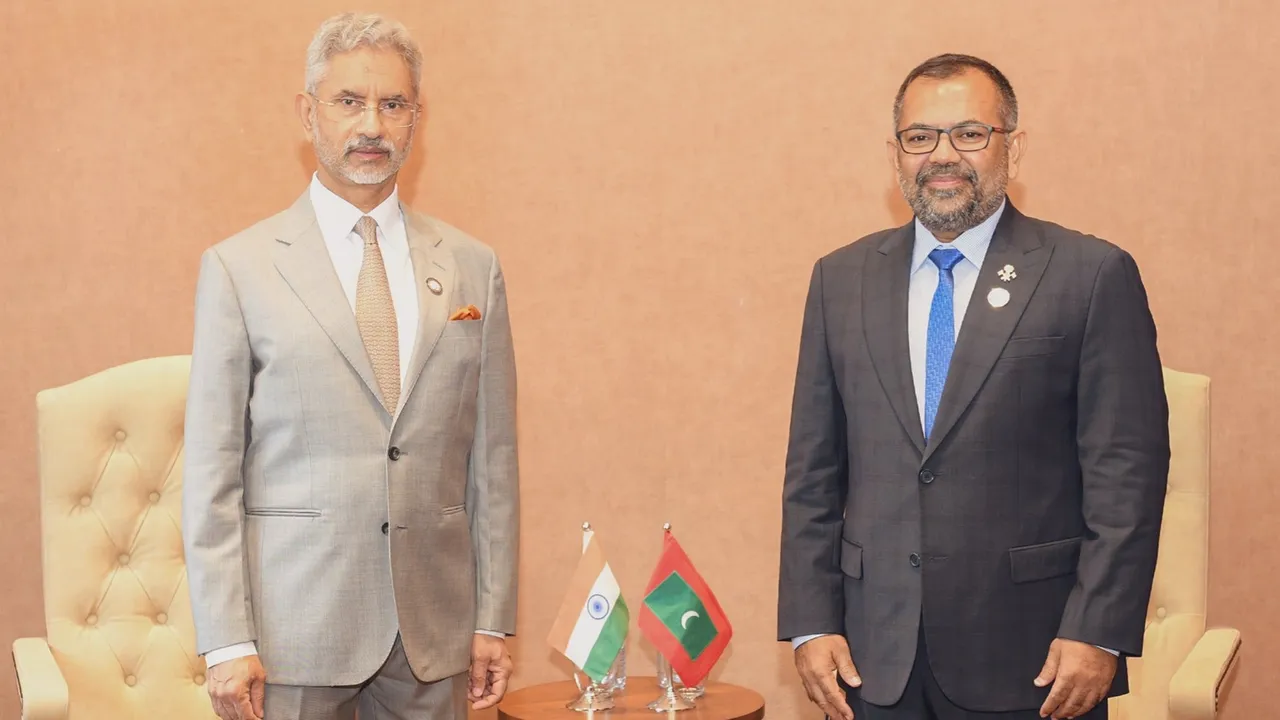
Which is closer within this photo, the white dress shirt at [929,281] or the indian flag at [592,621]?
the white dress shirt at [929,281]

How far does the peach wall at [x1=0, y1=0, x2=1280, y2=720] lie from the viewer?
4004 millimetres

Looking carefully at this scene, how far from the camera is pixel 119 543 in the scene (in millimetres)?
3676

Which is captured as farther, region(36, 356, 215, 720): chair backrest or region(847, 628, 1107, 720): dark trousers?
region(36, 356, 215, 720): chair backrest

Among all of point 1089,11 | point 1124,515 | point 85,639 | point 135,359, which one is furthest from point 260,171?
point 1124,515

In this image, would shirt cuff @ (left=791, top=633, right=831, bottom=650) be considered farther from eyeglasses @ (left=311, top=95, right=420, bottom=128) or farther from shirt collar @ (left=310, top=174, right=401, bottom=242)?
eyeglasses @ (left=311, top=95, right=420, bottom=128)

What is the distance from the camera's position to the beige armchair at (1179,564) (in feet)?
11.9

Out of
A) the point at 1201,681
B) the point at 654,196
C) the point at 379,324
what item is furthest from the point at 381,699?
the point at 654,196

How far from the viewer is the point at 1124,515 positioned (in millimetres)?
2543

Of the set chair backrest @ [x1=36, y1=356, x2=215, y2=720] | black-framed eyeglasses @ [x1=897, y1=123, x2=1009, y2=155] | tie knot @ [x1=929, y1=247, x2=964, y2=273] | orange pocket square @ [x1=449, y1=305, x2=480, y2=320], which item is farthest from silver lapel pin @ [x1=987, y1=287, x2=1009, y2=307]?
chair backrest @ [x1=36, y1=356, x2=215, y2=720]

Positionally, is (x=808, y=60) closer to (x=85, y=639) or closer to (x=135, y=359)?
(x=135, y=359)

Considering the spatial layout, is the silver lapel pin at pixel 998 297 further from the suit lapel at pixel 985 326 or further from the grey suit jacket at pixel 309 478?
the grey suit jacket at pixel 309 478

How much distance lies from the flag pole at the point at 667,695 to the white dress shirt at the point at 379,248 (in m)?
0.86

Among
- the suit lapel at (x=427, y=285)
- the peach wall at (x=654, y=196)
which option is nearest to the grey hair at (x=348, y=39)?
the suit lapel at (x=427, y=285)

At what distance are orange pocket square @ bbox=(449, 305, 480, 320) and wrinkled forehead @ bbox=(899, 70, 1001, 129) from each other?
3.01ft
